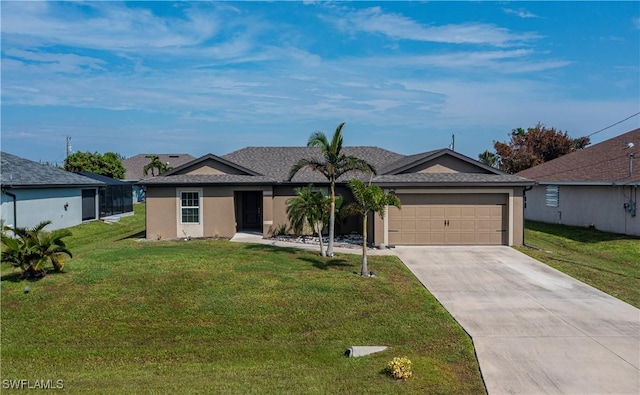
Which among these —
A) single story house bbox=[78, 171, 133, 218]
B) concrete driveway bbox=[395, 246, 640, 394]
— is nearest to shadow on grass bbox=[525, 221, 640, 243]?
concrete driveway bbox=[395, 246, 640, 394]

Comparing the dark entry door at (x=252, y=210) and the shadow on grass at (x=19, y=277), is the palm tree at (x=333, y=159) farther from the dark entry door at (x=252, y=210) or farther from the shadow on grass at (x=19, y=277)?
the dark entry door at (x=252, y=210)

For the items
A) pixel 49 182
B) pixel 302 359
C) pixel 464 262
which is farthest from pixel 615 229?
pixel 49 182

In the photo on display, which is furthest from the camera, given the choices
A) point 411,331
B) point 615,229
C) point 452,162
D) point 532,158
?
point 532,158

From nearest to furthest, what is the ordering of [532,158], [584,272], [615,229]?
[584,272], [615,229], [532,158]

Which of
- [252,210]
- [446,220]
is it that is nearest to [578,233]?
[446,220]

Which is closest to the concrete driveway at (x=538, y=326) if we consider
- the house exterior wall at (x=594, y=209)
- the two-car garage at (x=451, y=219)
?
the two-car garage at (x=451, y=219)

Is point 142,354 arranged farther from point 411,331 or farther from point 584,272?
point 584,272

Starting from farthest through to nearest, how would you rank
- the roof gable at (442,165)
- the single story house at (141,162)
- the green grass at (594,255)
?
the single story house at (141,162)
the roof gable at (442,165)
the green grass at (594,255)
